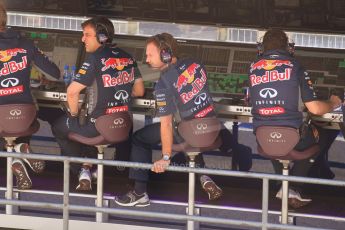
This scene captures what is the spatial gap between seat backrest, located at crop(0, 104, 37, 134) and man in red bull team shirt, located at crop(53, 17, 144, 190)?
27 centimetres

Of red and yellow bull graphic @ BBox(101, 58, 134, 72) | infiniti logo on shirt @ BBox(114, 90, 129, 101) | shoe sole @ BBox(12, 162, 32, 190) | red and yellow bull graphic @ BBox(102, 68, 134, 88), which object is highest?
red and yellow bull graphic @ BBox(101, 58, 134, 72)

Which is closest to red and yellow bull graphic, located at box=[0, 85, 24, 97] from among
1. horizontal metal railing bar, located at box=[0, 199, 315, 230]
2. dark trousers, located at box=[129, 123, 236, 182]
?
dark trousers, located at box=[129, 123, 236, 182]

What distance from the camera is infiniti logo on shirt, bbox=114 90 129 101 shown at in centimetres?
606

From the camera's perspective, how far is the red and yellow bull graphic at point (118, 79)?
19.7 feet

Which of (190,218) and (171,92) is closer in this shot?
(190,218)

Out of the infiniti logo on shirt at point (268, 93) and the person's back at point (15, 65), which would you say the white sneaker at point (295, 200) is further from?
the person's back at point (15, 65)

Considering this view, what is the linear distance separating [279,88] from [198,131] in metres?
0.55

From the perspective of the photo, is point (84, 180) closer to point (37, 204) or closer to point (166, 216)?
point (37, 204)

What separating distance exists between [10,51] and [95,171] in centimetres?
104

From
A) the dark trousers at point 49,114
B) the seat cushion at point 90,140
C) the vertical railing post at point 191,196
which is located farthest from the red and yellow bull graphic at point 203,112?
the dark trousers at point 49,114

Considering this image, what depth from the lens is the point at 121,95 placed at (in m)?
6.08

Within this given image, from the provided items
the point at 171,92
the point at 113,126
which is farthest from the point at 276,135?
the point at 113,126

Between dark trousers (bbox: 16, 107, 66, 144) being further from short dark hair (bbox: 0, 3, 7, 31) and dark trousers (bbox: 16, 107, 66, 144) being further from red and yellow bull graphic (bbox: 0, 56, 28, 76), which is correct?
short dark hair (bbox: 0, 3, 7, 31)

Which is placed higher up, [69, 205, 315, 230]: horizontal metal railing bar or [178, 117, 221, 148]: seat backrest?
[178, 117, 221, 148]: seat backrest
